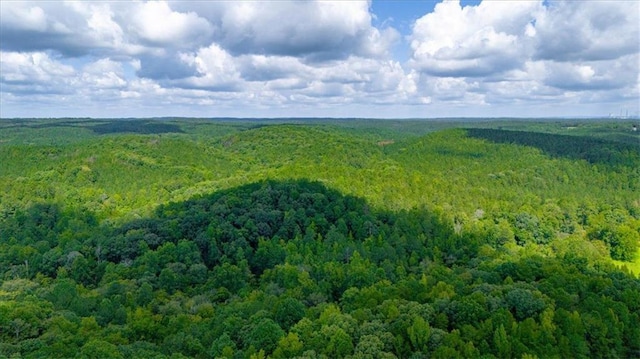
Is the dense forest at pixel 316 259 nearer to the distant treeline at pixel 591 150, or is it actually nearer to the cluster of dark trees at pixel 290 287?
the cluster of dark trees at pixel 290 287

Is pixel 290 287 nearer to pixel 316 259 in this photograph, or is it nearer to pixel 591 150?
pixel 316 259

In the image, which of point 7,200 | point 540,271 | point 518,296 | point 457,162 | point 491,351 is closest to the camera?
point 491,351

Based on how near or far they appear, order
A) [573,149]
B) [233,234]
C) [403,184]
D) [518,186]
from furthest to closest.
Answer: [573,149] < [518,186] < [403,184] < [233,234]

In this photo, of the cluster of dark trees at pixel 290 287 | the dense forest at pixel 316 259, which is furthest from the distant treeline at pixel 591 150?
the cluster of dark trees at pixel 290 287

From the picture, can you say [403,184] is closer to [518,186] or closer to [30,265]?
[518,186]

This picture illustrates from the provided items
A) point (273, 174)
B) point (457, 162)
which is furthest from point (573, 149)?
point (273, 174)

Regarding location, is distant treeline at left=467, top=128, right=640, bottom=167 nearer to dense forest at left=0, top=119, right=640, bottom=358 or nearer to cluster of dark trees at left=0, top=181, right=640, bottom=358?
dense forest at left=0, top=119, right=640, bottom=358

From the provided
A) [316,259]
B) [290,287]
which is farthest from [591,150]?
[290,287]
